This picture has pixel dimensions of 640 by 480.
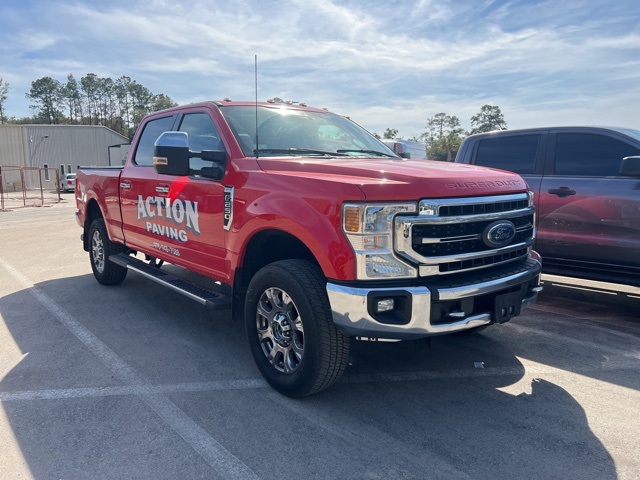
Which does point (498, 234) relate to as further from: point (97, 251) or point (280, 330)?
point (97, 251)

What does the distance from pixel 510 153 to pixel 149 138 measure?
14.2 ft

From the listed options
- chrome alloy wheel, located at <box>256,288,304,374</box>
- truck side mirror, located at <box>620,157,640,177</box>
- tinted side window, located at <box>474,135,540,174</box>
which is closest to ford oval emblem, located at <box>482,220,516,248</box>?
chrome alloy wheel, located at <box>256,288,304,374</box>

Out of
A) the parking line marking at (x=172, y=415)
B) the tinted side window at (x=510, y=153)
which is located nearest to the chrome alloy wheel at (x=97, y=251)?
the parking line marking at (x=172, y=415)

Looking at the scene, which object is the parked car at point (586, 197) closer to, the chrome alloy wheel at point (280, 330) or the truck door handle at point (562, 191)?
the truck door handle at point (562, 191)

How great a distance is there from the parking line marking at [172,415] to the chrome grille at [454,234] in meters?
1.49

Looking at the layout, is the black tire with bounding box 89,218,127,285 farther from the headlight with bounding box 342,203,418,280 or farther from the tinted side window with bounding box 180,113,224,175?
the headlight with bounding box 342,203,418,280

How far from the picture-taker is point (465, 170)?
355 cm

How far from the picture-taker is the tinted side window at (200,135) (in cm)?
426

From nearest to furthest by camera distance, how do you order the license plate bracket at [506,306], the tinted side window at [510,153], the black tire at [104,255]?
the license plate bracket at [506,306], the tinted side window at [510,153], the black tire at [104,255]

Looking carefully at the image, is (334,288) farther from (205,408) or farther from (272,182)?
(205,408)

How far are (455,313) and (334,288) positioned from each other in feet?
2.47

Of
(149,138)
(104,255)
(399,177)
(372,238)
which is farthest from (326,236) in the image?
(104,255)

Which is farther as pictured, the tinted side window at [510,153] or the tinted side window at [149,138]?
the tinted side window at [510,153]

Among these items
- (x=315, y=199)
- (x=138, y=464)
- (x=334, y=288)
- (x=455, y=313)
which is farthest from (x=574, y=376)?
(x=138, y=464)
